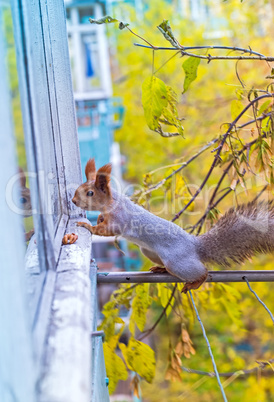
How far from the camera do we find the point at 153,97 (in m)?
1.27

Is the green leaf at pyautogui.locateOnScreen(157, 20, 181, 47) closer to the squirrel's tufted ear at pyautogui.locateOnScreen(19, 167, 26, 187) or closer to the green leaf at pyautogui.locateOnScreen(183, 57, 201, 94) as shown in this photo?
the green leaf at pyautogui.locateOnScreen(183, 57, 201, 94)

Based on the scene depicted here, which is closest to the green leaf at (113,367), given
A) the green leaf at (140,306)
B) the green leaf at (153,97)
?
the green leaf at (140,306)

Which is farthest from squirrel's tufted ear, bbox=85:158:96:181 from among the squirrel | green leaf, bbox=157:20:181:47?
green leaf, bbox=157:20:181:47

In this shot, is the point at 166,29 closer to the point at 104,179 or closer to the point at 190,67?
the point at 190,67

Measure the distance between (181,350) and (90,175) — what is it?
27.3 inches

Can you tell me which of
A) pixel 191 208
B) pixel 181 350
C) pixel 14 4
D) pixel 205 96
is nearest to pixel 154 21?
pixel 205 96

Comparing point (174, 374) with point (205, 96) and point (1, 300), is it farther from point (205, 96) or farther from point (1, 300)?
point (205, 96)

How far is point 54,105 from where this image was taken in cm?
107

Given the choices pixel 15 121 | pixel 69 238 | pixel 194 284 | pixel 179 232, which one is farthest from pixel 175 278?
pixel 15 121

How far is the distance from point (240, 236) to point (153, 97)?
0.51 meters

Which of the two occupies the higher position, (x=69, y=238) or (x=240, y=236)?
(x=69, y=238)

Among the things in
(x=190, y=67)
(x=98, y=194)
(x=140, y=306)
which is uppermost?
(x=190, y=67)

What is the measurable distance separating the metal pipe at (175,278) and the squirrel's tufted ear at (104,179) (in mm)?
394

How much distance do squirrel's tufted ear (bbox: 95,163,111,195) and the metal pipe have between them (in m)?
0.39
